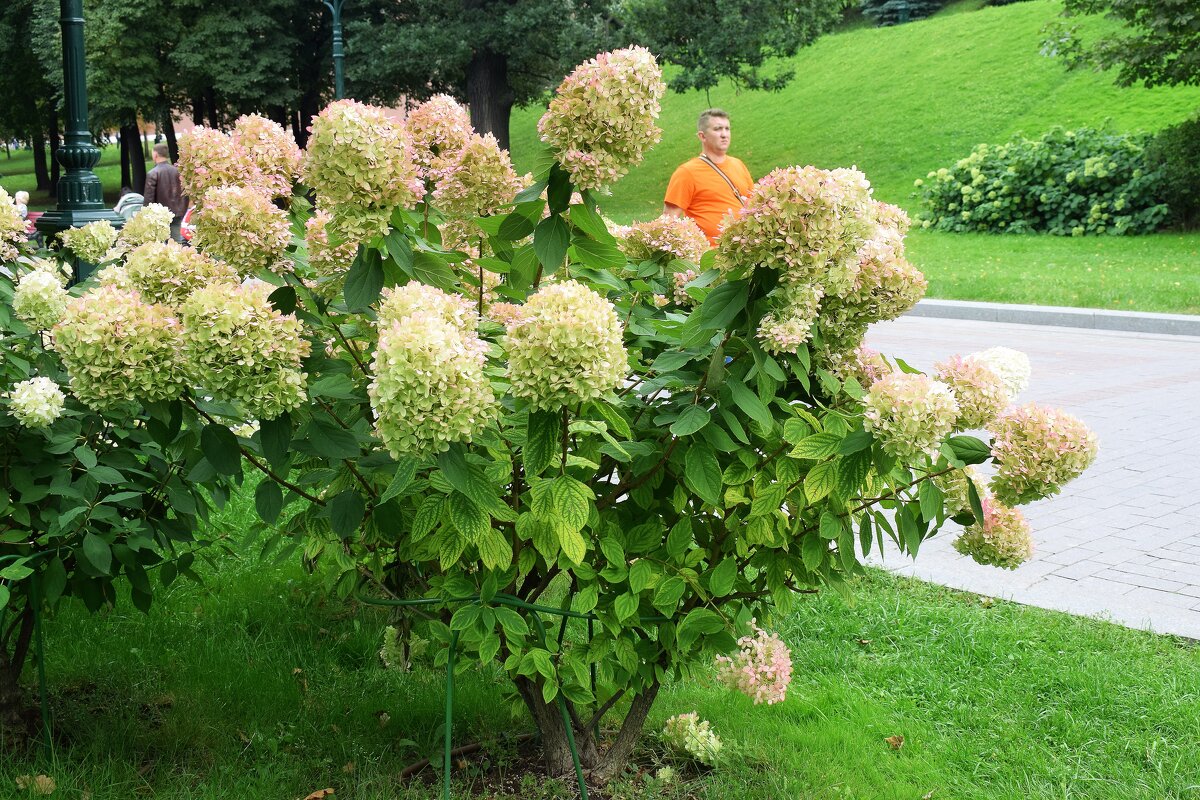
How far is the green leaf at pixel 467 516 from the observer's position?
238 centimetres

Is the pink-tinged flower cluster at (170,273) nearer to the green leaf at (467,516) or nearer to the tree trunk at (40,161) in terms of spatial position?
the green leaf at (467,516)

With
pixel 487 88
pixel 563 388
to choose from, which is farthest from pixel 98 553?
pixel 487 88

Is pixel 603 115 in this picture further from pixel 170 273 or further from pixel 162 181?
pixel 162 181

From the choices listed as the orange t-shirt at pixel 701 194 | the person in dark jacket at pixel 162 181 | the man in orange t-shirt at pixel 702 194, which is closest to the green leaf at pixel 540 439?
the man in orange t-shirt at pixel 702 194

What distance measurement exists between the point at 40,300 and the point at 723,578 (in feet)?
6.50

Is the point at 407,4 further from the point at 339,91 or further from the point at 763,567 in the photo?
the point at 763,567

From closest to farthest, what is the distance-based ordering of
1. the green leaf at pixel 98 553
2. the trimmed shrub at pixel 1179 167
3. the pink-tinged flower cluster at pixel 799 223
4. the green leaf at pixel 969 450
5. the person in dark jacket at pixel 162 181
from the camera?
1. the pink-tinged flower cluster at pixel 799 223
2. the green leaf at pixel 969 450
3. the green leaf at pixel 98 553
4. the person in dark jacket at pixel 162 181
5. the trimmed shrub at pixel 1179 167

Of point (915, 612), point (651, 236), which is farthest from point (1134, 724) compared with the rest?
point (651, 236)

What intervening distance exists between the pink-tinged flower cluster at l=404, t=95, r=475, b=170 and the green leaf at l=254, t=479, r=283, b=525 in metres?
0.91

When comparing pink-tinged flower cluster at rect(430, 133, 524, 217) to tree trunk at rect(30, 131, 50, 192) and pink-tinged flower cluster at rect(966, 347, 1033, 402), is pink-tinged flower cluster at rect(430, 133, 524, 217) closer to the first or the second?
pink-tinged flower cluster at rect(966, 347, 1033, 402)

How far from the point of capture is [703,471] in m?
2.55

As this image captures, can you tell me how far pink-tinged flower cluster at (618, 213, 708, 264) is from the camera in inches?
127

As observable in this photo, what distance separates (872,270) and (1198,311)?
14.3 meters

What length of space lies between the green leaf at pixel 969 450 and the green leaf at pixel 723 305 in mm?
627
